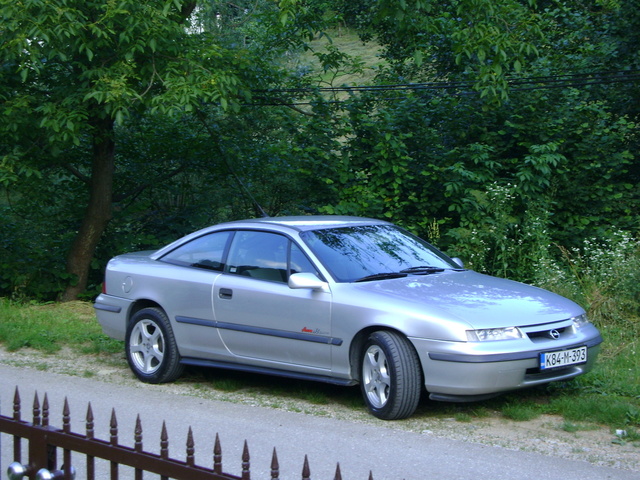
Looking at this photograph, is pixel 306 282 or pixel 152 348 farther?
pixel 152 348

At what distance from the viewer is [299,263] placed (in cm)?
691

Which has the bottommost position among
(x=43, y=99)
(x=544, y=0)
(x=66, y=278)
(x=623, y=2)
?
(x=66, y=278)

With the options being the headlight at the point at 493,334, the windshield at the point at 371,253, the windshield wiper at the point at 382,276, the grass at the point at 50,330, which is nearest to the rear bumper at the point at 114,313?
the grass at the point at 50,330

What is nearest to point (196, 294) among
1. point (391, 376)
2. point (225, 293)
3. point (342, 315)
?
point (225, 293)

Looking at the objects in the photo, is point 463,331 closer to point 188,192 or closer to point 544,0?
point 188,192

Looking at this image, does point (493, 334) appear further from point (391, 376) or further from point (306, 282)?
point (306, 282)

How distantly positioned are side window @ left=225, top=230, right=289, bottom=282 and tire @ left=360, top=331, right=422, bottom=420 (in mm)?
1157

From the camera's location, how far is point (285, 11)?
36.0 feet

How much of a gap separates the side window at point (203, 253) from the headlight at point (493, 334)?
2.55m

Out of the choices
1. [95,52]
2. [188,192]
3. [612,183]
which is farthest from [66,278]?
[612,183]

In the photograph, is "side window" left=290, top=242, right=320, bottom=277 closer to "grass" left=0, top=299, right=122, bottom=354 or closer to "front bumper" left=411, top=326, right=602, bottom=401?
"front bumper" left=411, top=326, right=602, bottom=401

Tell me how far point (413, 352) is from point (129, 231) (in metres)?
10.2

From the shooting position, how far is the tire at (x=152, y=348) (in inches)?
294

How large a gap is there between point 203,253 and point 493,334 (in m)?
2.99
